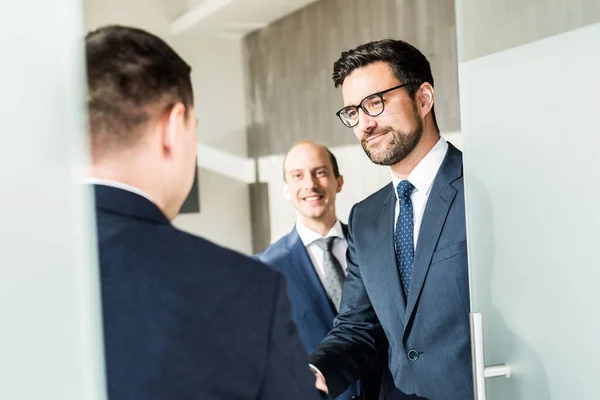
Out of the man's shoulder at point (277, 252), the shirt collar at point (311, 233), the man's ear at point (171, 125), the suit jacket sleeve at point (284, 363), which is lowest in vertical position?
the suit jacket sleeve at point (284, 363)

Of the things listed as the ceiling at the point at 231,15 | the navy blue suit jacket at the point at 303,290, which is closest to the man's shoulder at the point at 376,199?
the navy blue suit jacket at the point at 303,290

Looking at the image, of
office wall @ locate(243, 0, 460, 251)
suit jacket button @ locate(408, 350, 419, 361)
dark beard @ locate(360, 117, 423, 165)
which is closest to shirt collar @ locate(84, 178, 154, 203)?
office wall @ locate(243, 0, 460, 251)

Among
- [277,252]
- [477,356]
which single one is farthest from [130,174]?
[477,356]

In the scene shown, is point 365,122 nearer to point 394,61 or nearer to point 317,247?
point 394,61

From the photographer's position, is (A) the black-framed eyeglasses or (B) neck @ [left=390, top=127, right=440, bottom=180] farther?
(B) neck @ [left=390, top=127, right=440, bottom=180]

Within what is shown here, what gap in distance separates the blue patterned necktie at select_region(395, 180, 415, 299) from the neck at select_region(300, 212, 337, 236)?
0.22 m

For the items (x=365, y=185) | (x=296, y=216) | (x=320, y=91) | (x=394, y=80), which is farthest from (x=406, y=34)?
(x=296, y=216)

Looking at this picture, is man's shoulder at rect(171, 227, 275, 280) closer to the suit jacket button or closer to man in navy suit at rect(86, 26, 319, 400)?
man in navy suit at rect(86, 26, 319, 400)

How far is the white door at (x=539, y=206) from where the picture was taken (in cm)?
186

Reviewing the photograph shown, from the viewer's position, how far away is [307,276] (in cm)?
156

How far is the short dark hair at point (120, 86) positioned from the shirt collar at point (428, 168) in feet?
2.43

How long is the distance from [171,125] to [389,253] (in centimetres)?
73

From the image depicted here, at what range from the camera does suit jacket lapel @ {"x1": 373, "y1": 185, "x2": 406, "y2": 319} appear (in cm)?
176

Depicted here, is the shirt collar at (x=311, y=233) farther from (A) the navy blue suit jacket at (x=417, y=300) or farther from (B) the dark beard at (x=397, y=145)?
(B) the dark beard at (x=397, y=145)
